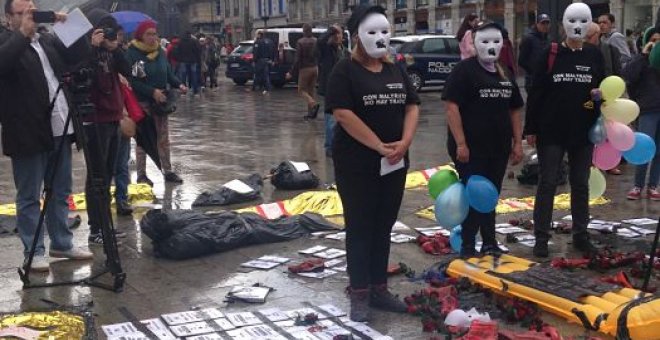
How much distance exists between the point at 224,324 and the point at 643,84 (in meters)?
5.51

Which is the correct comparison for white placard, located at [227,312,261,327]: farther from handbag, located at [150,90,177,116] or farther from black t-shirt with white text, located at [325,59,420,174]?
handbag, located at [150,90,177,116]

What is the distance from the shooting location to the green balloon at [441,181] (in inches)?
226

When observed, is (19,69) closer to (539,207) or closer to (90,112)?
(90,112)

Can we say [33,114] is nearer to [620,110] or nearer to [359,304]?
[359,304]

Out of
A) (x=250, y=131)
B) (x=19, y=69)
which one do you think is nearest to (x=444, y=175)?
(x=19, y=69)

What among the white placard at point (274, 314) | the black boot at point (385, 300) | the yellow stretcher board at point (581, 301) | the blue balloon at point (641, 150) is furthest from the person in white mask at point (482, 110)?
the white placard at point (274, 314)

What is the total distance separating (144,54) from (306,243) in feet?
11.0

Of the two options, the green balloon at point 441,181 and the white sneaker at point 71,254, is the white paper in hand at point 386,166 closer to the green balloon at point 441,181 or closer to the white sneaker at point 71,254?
the green balloon at point 441,181

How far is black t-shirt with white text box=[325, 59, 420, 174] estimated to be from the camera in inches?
187

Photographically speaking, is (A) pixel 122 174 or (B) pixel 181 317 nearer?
(B) pixel 181 317

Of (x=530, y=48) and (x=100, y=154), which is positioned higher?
(x=530, y=48)

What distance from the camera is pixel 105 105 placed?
6867 millimetres

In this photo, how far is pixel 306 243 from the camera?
672cm

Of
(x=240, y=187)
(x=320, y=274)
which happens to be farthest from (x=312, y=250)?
(x=240, y=187)
